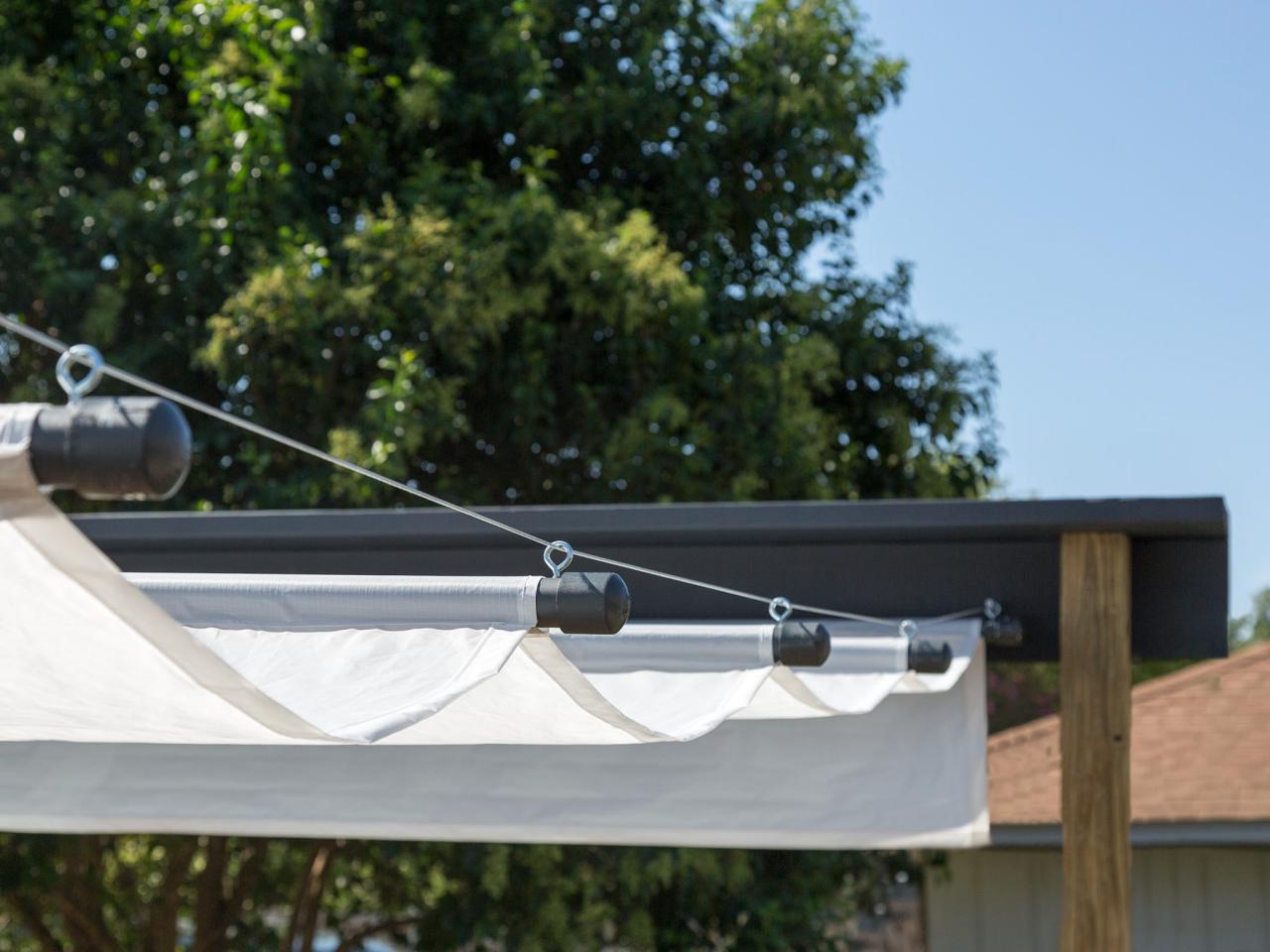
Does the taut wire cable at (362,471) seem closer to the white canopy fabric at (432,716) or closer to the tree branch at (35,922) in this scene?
the white canopy fabric at (432,716)

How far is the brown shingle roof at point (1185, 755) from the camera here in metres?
8.16

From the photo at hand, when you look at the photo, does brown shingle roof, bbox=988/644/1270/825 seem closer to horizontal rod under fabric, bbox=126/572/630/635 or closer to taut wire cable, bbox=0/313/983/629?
taut wire cable, bbox=0/313/983/629

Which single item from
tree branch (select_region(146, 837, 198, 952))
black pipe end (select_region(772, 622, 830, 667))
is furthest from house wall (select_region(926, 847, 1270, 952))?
black pipe end (select_region(772, 622, 830, 667))

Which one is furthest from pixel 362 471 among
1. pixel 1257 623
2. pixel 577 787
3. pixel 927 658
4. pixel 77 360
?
pixel 1257 623

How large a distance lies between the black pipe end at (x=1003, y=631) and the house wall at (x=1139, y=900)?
4622 millimetres

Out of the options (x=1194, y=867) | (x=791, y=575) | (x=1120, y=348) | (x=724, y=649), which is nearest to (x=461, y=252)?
(x=791, y=575)

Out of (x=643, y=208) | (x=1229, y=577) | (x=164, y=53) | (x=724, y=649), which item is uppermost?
(x=164, y=53)

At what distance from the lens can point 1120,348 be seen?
32125 mm

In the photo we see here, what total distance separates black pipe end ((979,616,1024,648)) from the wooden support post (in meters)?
0.12

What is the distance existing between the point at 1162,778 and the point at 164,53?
703 centimetres

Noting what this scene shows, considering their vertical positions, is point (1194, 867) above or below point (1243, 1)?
below

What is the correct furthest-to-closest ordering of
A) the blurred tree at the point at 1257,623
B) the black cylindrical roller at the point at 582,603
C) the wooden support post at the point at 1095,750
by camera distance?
the blurred tree at the point at 1257,623 < the wooden support post at the point at 1095,750 < the black cylindrical roller at the point at 582,603

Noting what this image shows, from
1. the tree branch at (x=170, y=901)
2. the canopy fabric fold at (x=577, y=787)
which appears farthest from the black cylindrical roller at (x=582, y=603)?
the tree branch at (x=170, y=901)

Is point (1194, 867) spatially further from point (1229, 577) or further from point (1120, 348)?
point (1120, 348)
